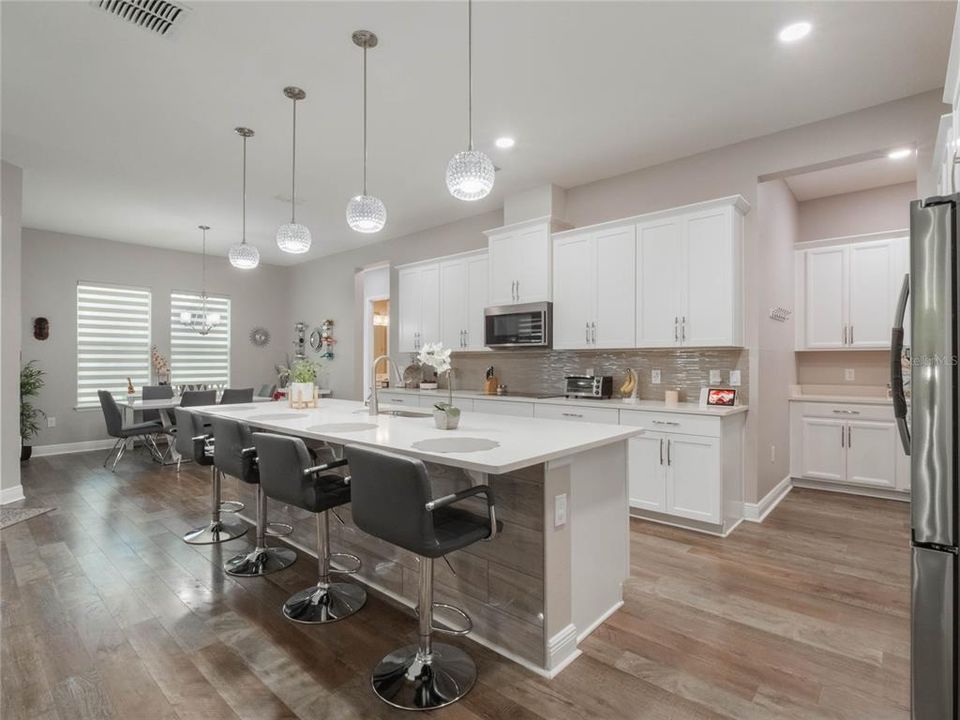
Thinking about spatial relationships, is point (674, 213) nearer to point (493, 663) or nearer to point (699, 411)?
point (699, 411)

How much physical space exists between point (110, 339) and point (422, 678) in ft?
23.9

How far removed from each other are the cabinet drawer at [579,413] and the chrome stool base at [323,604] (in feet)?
7.06

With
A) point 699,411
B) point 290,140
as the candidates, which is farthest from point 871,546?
point 290,140

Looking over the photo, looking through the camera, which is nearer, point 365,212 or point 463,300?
point 365,212

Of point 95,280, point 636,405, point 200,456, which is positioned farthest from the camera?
point 95,280

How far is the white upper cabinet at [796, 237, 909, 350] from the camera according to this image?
14.8 feet

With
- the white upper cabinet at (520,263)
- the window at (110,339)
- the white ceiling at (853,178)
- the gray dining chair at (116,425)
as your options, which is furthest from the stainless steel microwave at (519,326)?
the window at (110,339)

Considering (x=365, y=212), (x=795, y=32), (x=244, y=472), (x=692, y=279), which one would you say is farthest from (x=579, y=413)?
(x=795, y=32)

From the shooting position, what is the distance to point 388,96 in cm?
321

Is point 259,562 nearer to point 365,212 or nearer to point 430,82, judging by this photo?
point 365,212

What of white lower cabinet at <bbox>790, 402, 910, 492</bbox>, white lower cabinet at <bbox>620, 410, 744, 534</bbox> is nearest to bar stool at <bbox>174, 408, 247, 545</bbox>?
white lower cabinet at <bbox>620, 410, 744, 534</bbox>

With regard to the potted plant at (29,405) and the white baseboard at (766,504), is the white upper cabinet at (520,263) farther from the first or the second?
the potted plant at (29,405)

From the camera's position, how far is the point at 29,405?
6137mm

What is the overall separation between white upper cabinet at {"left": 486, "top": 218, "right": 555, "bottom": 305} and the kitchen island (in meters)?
2.28
